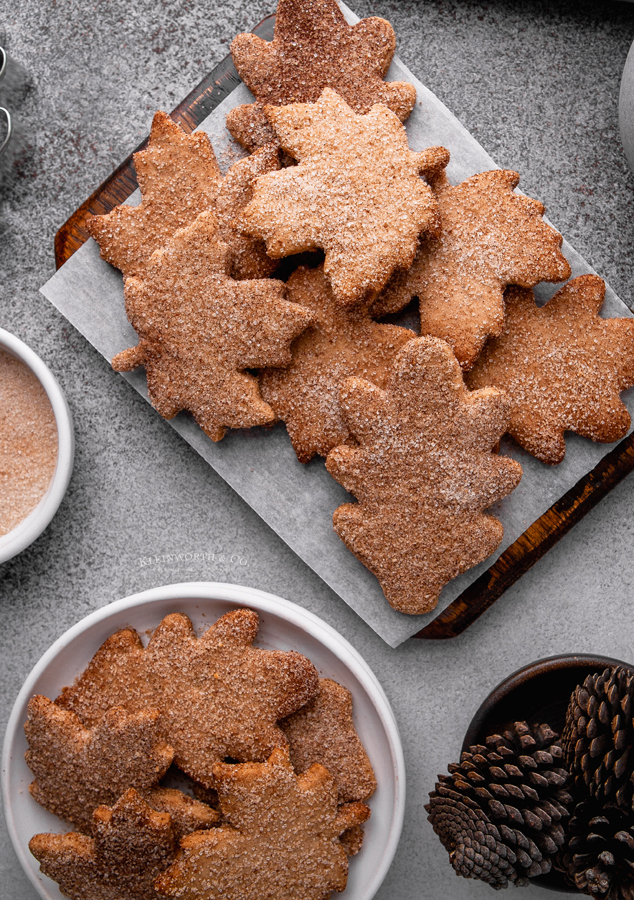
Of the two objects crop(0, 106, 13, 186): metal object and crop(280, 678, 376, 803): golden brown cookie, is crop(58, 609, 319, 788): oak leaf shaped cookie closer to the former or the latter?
crop(280, 678, 376, 803): golden brown cookie

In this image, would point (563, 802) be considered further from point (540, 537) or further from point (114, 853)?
point (114, 853)

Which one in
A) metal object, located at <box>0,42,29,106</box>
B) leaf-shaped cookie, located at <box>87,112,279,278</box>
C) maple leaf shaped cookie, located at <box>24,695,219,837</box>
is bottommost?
maple leaf shaped cookie, located at <box>24,695,219,837</box>

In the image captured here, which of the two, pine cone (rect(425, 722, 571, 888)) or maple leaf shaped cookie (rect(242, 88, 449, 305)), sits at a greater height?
maple leaf shaped cookie (rect(242, 88, 449, 305))

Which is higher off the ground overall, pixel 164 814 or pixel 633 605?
pixel 164 814

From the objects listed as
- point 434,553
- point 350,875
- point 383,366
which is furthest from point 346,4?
point 350,875

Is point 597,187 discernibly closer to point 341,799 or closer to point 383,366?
point 383,366

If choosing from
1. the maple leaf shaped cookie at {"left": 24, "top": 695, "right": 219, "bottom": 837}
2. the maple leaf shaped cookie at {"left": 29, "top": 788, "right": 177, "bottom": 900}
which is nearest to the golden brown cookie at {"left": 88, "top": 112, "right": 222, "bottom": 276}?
the maple leaf shaped cookie at {"left": 24, "top": 695, "right": 219, "bottom": 837}

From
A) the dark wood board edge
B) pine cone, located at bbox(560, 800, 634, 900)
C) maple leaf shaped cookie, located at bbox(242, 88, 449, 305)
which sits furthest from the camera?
the dark wood board edge
